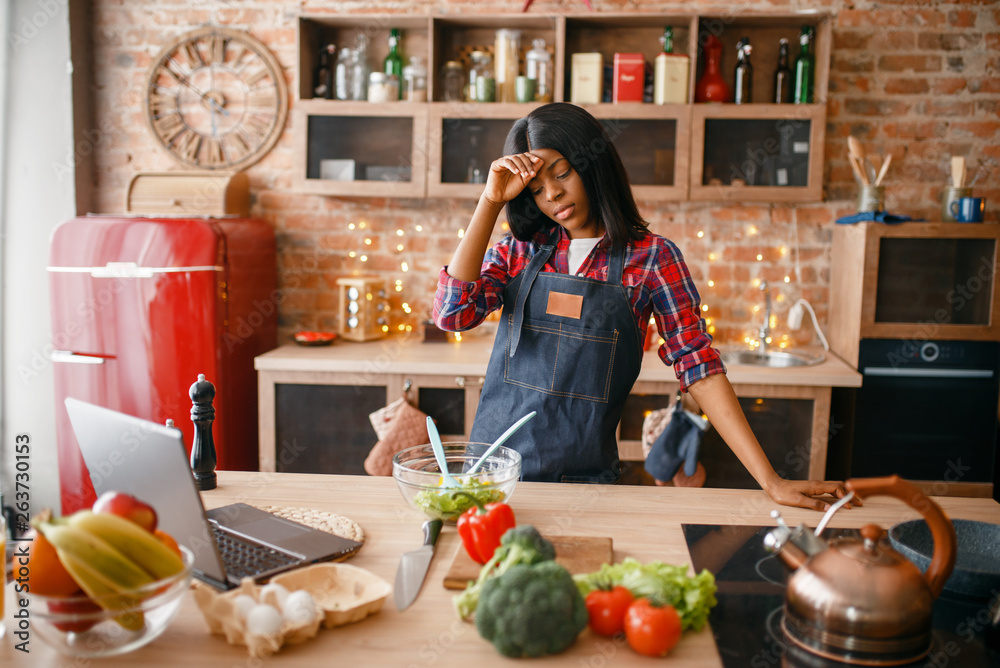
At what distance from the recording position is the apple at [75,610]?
33.8 inches

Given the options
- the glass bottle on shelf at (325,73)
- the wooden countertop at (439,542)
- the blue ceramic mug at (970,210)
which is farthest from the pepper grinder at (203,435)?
the blue ceramic mug at (970,210)

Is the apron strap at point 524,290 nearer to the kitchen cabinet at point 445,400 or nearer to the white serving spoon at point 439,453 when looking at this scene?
the white serving spoon at point 439,453

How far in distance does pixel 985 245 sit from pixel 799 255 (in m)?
0.70

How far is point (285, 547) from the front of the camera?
120 cm

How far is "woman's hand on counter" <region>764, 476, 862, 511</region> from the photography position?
147 cm

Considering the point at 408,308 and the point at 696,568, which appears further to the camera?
the point at 408,308

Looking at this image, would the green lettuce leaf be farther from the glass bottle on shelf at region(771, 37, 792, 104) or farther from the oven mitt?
A: the glass bottle on shelf at region(771, 37, 792, 104)

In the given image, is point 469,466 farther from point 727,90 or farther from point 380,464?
point 727,90

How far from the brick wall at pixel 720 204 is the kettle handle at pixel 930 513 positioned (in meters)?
2.45

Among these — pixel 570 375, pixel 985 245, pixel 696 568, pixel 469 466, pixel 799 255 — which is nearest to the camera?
pixel 696 568

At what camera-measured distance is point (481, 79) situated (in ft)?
10.1

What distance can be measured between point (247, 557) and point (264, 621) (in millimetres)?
256

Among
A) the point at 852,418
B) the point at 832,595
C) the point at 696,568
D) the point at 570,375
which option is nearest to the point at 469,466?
the point at 570,375

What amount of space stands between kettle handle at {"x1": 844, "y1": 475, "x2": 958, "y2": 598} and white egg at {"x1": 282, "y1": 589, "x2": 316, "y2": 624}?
2.30 feet
